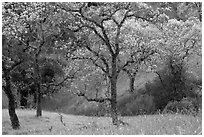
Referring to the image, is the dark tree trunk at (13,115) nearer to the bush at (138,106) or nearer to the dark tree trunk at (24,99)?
the bush at (138,106)

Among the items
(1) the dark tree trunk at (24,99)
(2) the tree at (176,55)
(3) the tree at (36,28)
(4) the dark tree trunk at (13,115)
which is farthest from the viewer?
(1) the dark tree trunk at (24,99)

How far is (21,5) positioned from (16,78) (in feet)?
48.9

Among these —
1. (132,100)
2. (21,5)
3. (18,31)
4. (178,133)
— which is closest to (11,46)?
(18,31)

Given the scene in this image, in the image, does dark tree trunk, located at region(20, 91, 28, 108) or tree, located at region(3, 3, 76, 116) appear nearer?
tree, located at region(3, 3, 76, 116)

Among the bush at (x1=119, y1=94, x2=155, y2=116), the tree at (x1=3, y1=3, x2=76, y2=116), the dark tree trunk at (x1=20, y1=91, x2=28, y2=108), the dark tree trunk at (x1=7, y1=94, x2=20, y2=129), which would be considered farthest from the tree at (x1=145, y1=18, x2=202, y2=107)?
the dark tree trunk at (x1=7, y1=94, x2=20, y2=129)

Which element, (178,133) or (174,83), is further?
(174,83)

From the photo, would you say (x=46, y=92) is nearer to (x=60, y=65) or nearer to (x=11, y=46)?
(x=60, y=65)

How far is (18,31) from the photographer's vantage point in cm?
3862

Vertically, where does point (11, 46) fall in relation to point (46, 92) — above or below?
above

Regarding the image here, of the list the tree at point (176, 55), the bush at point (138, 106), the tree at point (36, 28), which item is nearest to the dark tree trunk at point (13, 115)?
the tree at point (36, 28)

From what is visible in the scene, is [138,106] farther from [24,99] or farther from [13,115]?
[13,115]

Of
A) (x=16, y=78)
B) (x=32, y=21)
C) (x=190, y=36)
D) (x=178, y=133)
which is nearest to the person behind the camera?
(x=178, y=133)

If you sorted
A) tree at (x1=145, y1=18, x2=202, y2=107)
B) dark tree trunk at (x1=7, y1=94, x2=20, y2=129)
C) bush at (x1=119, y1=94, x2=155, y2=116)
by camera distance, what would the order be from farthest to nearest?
bush at (x1=119, y1=94, x2=155, y2=116), tree at (x1=145, y1=18, x2=202, y2=107), dark tree trunk at (x1=7, y1=94, x2=20, y2=129)

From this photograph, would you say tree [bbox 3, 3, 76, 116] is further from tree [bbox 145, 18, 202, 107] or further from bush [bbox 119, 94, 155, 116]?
tree [bbox 145, 18, 202, 107]
